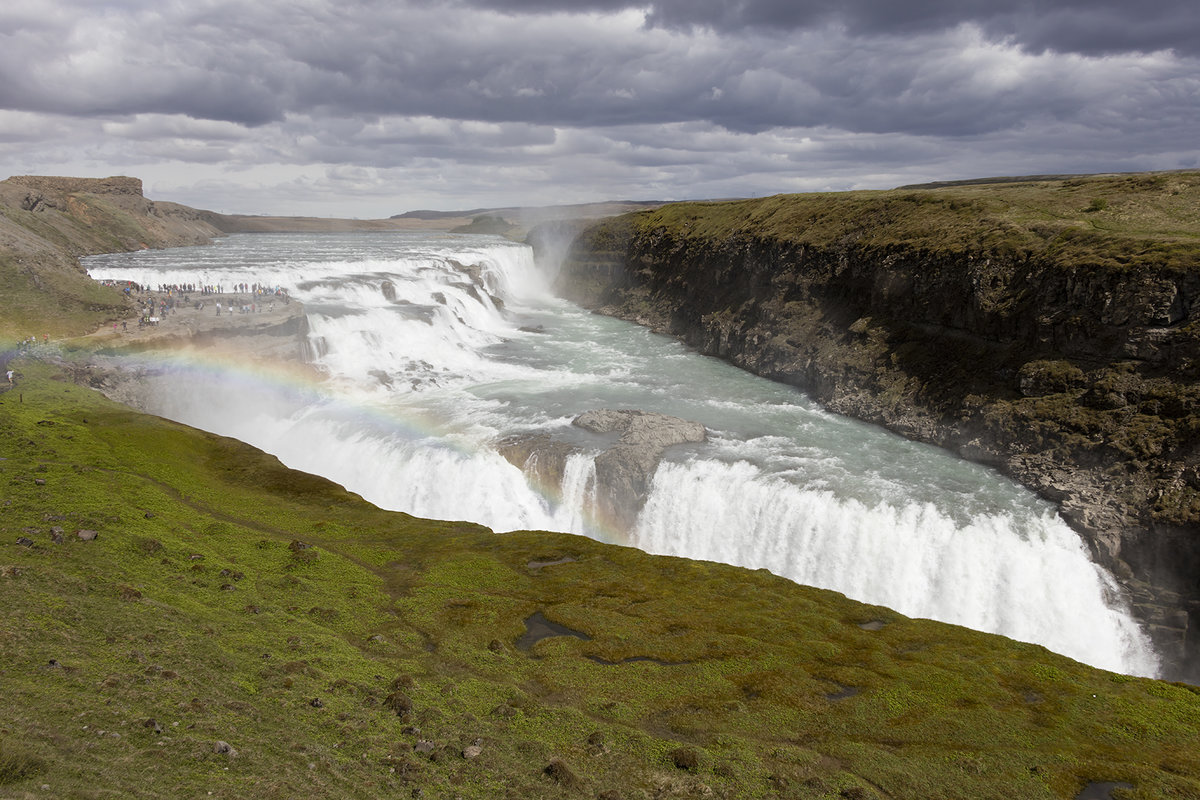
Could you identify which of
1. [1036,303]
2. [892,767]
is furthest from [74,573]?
[1036,303]

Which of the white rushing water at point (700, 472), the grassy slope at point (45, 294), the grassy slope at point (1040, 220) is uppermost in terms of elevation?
the grassy slope at point (1040, 220)

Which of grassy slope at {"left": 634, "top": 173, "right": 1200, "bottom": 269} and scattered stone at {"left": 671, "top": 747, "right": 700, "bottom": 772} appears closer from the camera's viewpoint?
scattered stone at {"left": 671, "top": 747, "right": 700, "bottom": 772}

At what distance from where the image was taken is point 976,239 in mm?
49562

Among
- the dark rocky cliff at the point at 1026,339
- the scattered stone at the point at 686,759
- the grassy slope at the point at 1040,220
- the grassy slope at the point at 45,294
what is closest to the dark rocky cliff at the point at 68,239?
the grassy slope at the point at 45,294

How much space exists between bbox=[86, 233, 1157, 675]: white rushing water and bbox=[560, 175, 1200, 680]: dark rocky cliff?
2078 millimetres

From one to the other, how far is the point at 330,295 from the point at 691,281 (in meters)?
41.1

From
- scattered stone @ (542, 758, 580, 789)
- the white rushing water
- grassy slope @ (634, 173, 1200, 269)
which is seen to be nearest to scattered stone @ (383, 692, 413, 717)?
scattered stone @ (542, 758, 580, 789)

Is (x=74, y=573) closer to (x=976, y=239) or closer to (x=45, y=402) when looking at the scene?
(x=45, y=402)

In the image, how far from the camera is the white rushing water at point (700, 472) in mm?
30766

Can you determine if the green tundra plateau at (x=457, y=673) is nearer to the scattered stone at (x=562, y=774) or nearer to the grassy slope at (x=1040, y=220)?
the scattered stone at (x=562, y=774)

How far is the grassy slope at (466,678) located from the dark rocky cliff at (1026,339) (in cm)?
1498

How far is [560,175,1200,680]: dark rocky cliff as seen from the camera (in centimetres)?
3197

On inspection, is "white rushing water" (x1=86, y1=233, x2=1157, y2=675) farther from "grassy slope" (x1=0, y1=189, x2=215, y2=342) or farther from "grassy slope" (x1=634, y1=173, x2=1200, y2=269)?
"grassy slope" (x1=634, y1=173, x2=1200, y2=269)

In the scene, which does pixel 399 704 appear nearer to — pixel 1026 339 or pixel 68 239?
pixel 1026 339
